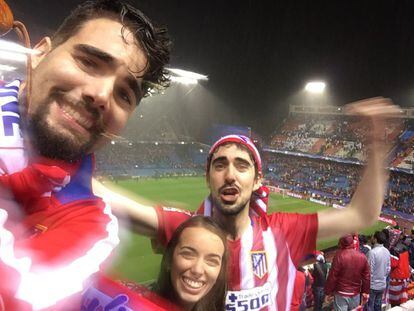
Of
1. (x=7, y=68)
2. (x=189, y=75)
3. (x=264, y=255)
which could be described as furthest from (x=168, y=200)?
(x=264, y=255)

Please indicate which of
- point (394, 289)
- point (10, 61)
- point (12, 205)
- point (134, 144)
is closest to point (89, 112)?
point (12, 205)

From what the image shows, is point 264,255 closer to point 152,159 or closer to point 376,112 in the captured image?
point 376,112

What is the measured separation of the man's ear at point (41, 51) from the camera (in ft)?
4.55

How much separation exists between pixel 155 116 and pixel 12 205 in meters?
42.5

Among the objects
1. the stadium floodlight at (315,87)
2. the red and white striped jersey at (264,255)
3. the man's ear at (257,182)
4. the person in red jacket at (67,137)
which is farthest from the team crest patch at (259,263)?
the stadium floodlight at (315,87)

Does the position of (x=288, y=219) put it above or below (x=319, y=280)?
above

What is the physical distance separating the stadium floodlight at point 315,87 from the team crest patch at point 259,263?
41452 mm

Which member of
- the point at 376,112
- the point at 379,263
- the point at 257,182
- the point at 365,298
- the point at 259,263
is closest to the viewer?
the point at 376,112

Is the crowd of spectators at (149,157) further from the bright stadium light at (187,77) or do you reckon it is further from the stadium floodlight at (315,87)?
the stadium floodlight at (315,87)

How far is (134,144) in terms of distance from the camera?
124 feet

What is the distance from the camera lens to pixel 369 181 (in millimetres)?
2656

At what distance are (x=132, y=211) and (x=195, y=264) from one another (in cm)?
64

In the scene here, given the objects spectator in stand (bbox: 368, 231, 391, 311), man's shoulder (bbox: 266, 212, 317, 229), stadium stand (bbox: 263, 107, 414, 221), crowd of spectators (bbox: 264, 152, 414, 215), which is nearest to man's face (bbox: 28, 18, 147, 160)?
man's shoulder (bbox: 266, 212, 317, 229)

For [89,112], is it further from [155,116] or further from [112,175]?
[155,116]
